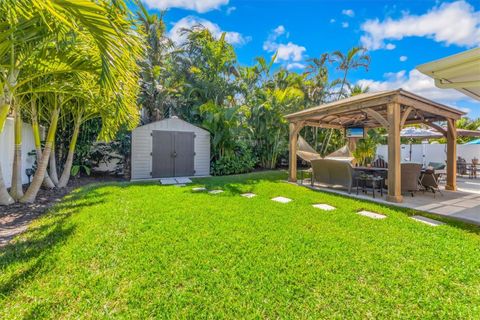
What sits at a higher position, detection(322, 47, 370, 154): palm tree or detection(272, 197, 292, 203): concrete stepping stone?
detection(322, 47, 370, 154): palm tree

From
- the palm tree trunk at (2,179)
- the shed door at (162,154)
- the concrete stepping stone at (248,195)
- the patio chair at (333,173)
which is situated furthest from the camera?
the shed door at (162,154)

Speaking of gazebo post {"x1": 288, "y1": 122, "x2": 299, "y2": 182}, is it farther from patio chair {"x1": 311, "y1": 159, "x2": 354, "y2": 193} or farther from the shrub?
the shrub

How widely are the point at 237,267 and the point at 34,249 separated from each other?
8.49ft

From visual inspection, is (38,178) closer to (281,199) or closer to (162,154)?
(162,154)

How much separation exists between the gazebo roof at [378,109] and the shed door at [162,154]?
508 cm

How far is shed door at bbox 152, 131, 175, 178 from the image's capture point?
9.33 metres

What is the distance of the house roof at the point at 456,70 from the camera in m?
3.44

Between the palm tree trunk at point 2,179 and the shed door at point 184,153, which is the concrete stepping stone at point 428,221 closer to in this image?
the palm tree trunk at point 2,179

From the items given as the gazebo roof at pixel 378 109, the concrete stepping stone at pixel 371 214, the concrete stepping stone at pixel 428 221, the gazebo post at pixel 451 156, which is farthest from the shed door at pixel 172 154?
the gazebo post at pixel 451 156

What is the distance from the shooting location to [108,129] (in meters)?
6.67

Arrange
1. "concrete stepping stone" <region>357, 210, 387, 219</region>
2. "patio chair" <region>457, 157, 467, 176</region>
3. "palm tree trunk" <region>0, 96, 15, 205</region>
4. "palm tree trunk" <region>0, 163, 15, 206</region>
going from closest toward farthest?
"palm tree trunk" <region>0, 96, 15, 205</region> < "concrete stepping stone" <region>357, 210, 387, 219</region> < "palm tree trunk" <region>0, 163, 15, 206</region> < "patio chair" <region>457, 157, 467, 176</region>

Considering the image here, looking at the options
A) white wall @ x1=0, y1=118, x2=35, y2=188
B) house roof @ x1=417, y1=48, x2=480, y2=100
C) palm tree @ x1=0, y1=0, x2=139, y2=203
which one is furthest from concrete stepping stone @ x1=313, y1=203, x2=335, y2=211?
white wall @ x1=0, y1=118, x2=35, y2=188

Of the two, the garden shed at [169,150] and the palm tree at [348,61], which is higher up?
the palm tree at [348,61]

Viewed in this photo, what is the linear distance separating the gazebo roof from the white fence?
5443mm
